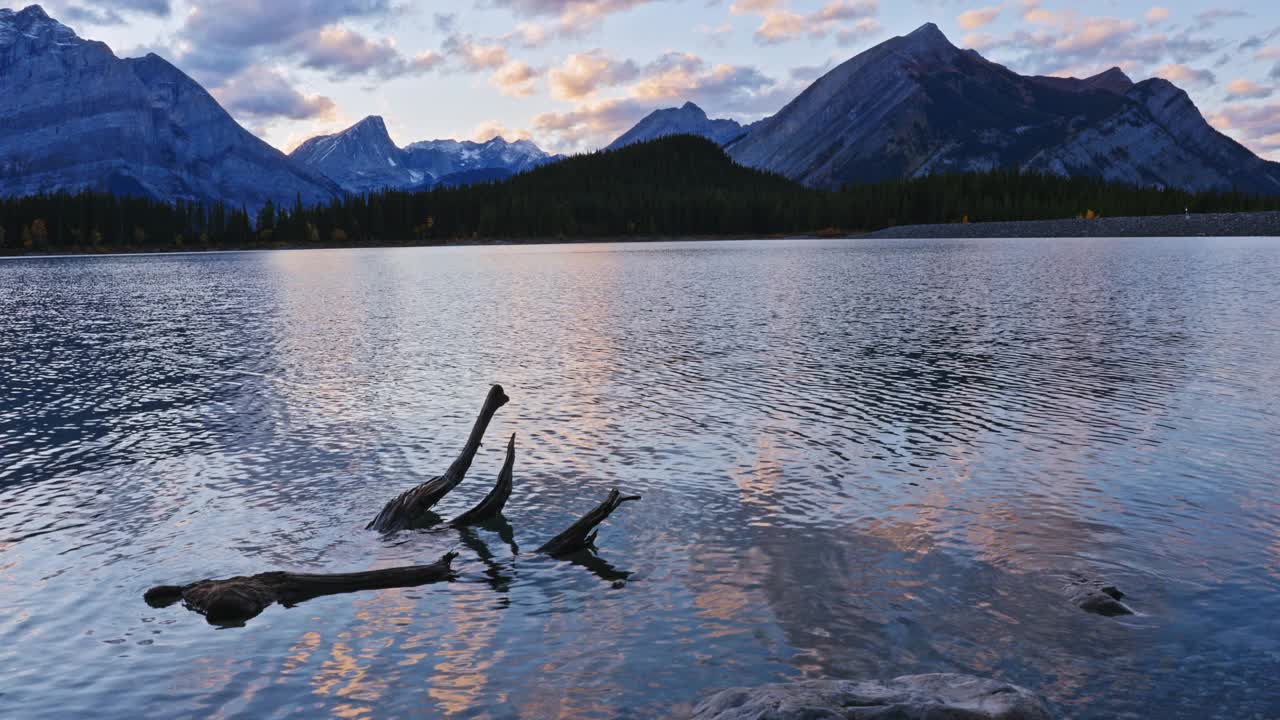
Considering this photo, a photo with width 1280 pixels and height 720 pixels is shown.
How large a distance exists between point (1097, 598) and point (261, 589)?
13925 mm

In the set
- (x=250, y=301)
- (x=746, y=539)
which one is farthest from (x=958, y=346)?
(x=250, y=301)

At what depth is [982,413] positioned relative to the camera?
30.0m

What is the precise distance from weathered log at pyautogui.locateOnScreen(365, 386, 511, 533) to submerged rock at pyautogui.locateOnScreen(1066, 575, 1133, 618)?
11493mm

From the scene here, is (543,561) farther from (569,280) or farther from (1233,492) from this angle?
(569,280)

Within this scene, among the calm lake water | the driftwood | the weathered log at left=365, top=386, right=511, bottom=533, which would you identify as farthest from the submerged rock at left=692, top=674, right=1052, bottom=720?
the weathered log at left=365, top=386, right=511, bottom=533

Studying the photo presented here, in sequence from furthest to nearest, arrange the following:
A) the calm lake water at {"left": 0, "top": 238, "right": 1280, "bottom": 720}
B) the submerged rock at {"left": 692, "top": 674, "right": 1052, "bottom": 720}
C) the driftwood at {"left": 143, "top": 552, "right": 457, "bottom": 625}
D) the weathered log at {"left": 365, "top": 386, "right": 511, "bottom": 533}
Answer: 1. the weathered log at {"left": 365, "top": 386, "right": 511, "bottom": 533}
2. the driftwood at {"left": 143, "top": 552, "right": 457, "bottom": 625}
3. the calm lake water at {"left": 0, "top": 238, "right": 1280, "bottom": 720}
4. the submerged rock at {"left": 692, "top": 674, "right": 1052, "bottom": 720}

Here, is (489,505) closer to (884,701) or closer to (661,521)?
(661,521)

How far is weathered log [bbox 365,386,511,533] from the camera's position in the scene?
1977cm

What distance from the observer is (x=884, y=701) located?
434 inches

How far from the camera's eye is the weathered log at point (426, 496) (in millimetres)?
19766

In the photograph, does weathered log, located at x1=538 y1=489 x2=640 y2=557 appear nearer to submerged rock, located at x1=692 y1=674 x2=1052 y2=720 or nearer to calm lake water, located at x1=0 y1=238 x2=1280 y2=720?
calm lake water, located at x1=0 y1=238 x2=1280 y2=720

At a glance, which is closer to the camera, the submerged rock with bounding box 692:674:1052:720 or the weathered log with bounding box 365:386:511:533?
the submerged rock with bounding box 692:674:1052:720

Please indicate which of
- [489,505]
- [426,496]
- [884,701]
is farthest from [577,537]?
[884,701]

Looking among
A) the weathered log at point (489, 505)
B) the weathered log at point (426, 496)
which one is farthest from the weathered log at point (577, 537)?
the weathered log at point (426, 496)
